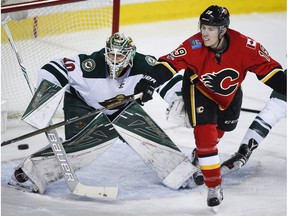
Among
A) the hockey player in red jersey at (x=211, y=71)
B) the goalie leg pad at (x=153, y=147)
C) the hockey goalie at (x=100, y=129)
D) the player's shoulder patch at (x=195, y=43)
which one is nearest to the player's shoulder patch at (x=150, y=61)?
the hockey goalie at (x=100, y=129)

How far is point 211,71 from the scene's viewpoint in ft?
10.8

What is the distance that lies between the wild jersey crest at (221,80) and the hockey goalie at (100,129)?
304 mm

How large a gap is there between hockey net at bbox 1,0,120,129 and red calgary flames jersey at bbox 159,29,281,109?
110cm

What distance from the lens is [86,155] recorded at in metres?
3.54

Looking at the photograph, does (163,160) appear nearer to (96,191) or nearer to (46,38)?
(96,191)

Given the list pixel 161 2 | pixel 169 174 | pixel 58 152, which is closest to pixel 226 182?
pixel 169 174

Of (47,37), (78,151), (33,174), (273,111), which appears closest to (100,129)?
(78,151)

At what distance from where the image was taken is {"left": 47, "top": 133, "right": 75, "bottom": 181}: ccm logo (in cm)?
345

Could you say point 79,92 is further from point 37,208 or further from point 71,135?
point 37,208

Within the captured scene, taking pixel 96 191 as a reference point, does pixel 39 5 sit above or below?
above

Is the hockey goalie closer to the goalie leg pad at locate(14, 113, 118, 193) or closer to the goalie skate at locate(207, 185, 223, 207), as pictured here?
the goalie leg pad at locate(14, 113, 118, 193)

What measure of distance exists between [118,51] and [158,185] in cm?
59

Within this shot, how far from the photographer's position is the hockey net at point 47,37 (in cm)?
451

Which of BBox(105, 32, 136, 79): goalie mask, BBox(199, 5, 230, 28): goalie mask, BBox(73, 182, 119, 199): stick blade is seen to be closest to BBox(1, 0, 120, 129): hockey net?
BBox(105, 32, 136, 79): goalie mask
